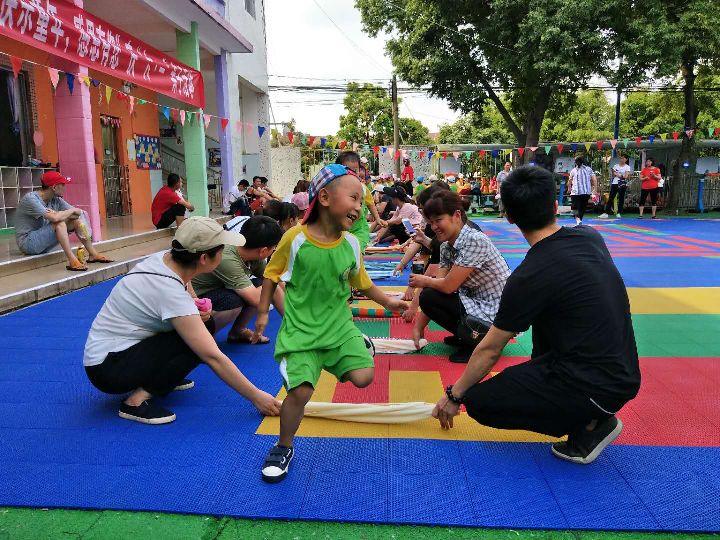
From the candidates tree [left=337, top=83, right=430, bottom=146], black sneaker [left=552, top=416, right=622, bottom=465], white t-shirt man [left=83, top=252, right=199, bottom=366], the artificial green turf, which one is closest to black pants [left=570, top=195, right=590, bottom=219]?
black sneaker [left=552, top=416, right=622, bottom=465]

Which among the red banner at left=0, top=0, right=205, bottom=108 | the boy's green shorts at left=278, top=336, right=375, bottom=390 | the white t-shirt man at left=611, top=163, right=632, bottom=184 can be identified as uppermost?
the red banner at left=0, top=0, right=205, bottom=108

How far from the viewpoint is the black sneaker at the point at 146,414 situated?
321 cm

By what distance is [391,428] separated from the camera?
3182 mm

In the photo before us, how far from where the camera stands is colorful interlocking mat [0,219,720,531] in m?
2.37

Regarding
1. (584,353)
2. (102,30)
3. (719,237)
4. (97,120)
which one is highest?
(102,30)

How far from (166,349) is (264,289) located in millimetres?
→ 674

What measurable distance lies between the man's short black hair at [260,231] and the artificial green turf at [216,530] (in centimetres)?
222

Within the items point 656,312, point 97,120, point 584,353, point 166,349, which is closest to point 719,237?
point 656,312

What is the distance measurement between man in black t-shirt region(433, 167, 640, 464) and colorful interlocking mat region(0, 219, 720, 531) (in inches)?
12.8

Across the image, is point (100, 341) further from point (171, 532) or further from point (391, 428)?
point (391, 428)

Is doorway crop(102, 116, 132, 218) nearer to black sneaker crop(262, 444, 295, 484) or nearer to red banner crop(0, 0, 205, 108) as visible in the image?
red banner crop(0, 0, 205, 108)

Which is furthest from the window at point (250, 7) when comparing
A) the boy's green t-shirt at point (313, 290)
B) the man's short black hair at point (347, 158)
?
the boy's green t-shirt at point (313, 290)

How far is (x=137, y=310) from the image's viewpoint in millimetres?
3115

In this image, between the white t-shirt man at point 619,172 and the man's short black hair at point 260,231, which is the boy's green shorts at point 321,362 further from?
the white t-shirt man at point 619,172
